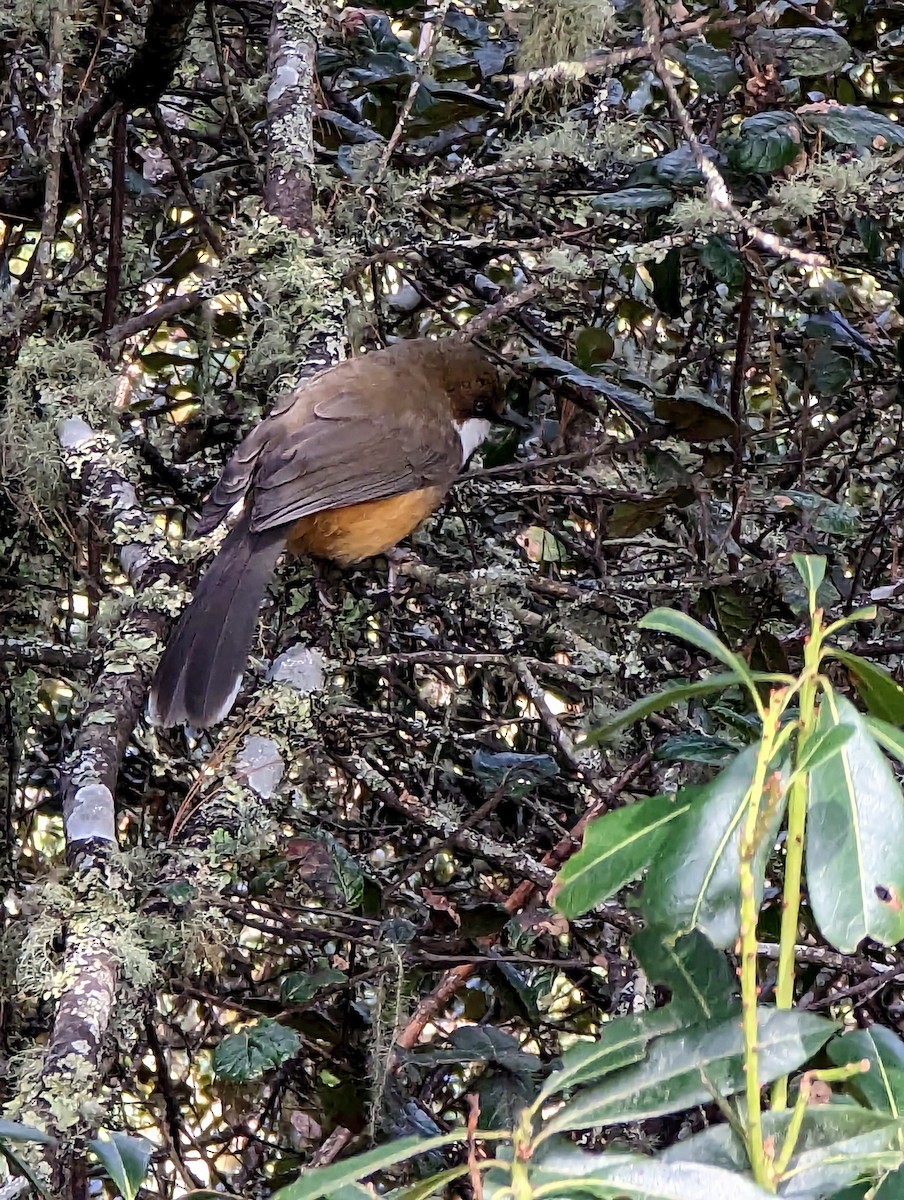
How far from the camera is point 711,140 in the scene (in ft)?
10.3

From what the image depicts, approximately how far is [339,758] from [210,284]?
111 cm

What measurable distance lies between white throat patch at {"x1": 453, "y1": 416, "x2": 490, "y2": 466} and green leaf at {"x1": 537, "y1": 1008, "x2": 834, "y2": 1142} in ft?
10.2

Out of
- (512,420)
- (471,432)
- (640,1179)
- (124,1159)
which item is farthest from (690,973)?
(471,432)

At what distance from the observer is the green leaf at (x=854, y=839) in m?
0.99

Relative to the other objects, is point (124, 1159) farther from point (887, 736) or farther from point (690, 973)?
point (887, 736)

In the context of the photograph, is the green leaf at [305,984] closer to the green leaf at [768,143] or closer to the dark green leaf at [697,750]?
the dark green leaf at [697,750]

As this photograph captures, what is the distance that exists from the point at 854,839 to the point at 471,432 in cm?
316

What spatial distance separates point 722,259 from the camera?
285 centimetres

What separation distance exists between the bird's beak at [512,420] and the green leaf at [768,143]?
47.7 inches

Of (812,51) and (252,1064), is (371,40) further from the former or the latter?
(252,1064)

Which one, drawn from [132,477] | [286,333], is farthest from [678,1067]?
[286,333]

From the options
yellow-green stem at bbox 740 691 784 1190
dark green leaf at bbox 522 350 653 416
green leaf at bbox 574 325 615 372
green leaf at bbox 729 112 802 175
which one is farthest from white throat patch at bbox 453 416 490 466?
yellow-green stem at bbox 740 691 784 1190

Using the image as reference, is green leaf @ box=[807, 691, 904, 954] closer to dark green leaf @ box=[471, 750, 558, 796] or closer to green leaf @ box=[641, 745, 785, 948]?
green leaf @ box=[641, 745, 785, 948]

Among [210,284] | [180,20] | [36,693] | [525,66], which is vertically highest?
[180,20]
